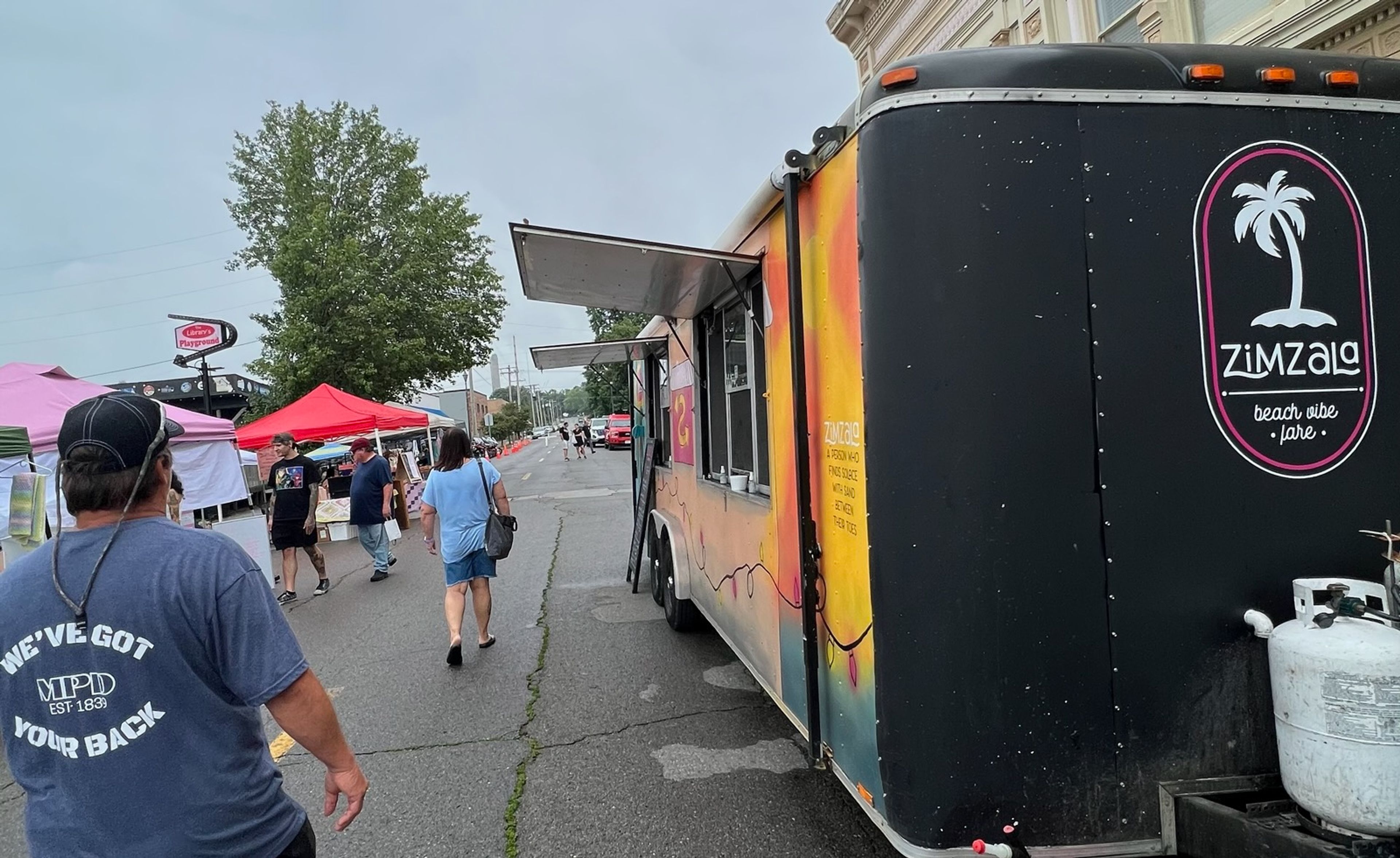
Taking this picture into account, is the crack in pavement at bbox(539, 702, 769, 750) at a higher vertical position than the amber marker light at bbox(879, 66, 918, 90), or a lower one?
lower

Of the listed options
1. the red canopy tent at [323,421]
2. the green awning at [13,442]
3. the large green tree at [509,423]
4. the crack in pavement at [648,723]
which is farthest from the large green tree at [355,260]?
the large green tree at [509,423]

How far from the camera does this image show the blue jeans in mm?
9344

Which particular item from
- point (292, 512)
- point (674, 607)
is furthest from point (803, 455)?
point (292, 512)

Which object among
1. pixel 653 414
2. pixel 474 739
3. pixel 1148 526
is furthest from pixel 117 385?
pixel 1148 526

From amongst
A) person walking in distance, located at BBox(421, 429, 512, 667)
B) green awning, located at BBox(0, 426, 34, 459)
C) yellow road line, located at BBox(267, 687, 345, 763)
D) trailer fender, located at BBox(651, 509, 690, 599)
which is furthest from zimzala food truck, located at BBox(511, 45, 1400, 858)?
green awning, located at BBox(0, 426, 34, 459)

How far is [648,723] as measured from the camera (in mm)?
4391

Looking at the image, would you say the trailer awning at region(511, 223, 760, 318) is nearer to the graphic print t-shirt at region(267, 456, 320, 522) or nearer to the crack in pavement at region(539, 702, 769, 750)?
the crack in pavement at region(539, 702, 769, 750)

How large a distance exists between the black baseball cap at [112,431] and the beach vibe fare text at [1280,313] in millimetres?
2745

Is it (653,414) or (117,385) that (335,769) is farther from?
(117,385)

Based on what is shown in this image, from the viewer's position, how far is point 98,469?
170 cm

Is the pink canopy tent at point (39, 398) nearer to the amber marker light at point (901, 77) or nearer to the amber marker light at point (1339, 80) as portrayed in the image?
the amber marker light at point (901, 77)

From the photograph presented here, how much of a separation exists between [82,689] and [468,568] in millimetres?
3945

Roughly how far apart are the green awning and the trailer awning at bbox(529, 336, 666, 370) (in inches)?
159

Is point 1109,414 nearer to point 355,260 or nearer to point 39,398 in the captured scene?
point 39,398
